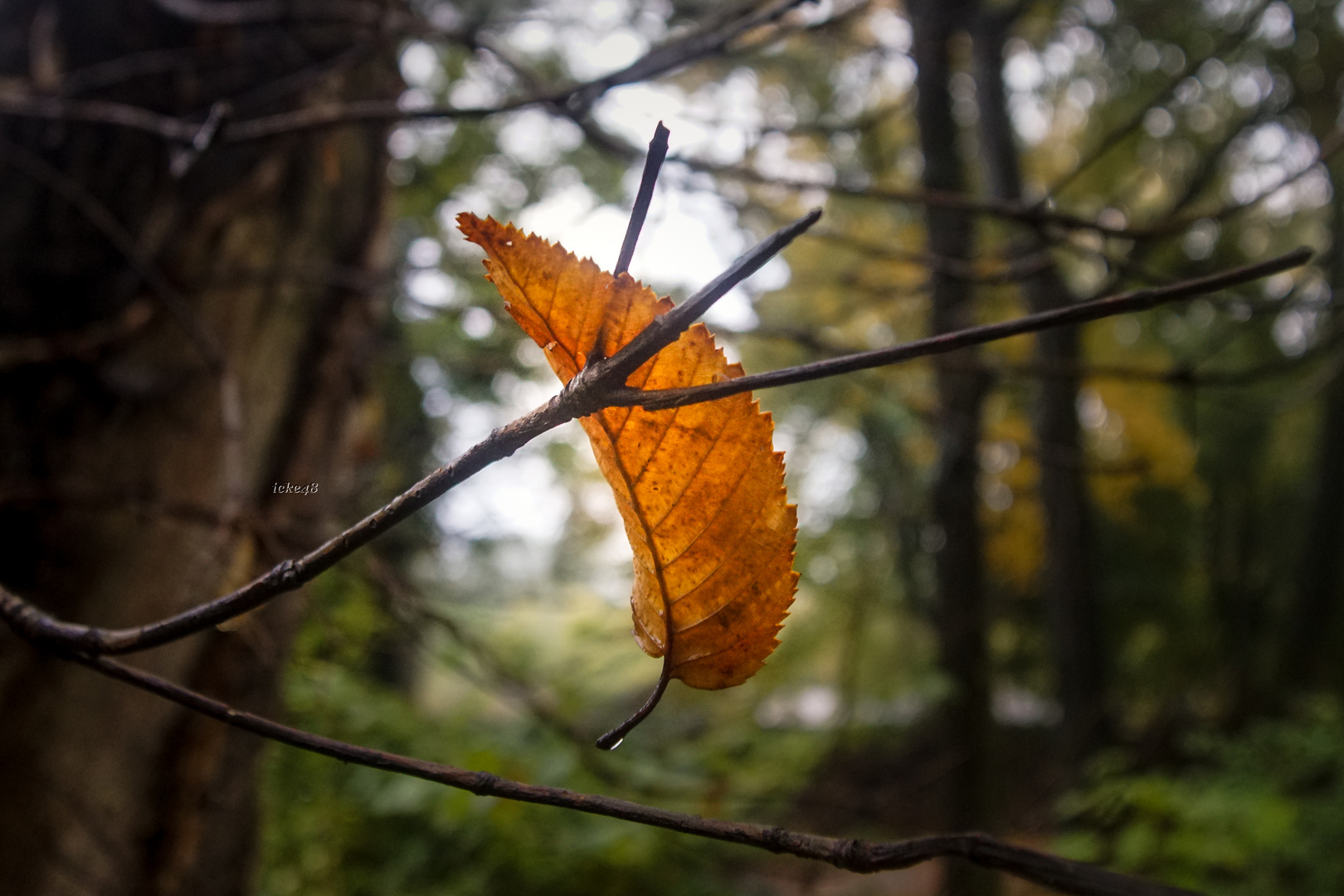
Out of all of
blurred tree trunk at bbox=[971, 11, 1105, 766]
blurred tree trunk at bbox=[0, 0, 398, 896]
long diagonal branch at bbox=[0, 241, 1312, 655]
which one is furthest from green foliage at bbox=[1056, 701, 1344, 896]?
long diagonal branch at bbox=[0, 241, 1312, 655]

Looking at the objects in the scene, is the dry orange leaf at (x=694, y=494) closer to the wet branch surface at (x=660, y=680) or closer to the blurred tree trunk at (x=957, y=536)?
the wet branch surface at (x=660, y=680)

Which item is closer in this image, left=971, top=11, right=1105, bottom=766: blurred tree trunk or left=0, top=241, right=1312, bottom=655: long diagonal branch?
left=0, top=241, right=1312, bottom=655: long diagonal branch

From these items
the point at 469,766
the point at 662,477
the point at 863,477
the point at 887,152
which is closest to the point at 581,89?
the point at 662,477

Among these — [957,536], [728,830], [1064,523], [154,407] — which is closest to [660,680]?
[728,830]

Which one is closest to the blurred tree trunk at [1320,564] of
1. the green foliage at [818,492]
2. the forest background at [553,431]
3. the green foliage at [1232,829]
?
the forest background at [553,431]

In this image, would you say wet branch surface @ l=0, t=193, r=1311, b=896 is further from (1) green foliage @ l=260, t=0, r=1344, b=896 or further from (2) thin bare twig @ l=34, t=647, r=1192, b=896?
(1) green foliage @ l=260, t=0, r=1344, b=896

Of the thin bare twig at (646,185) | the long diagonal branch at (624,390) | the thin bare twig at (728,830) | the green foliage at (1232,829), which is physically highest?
the green foliage at (1232,829)
